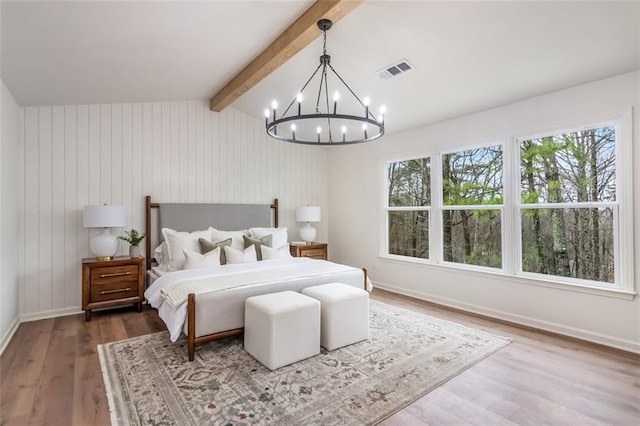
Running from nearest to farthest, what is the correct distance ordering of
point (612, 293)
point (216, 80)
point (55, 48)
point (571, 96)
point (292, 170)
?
point (55, 48)
point (612, 293)
point (571, 96)
point (216, 80)
point (292, 170)

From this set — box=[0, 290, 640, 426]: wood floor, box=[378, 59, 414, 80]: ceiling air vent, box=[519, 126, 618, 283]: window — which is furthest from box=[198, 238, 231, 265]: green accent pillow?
box=[519, 126, 618, 283]: window

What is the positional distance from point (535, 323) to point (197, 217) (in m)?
4.53

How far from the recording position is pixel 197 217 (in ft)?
16.0

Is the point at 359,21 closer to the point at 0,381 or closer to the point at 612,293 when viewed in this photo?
the point at 612,293

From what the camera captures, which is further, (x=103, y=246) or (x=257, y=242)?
(x=257, y=242)

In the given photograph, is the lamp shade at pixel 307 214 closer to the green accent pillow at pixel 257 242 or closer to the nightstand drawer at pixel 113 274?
the green accent pillow at pixel 257 242

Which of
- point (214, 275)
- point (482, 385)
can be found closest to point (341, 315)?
point (482, 385)

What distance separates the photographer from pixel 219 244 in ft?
13.8

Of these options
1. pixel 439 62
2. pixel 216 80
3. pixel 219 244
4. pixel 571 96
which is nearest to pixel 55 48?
pixel 216 80

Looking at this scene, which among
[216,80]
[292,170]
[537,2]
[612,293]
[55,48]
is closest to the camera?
[537,2]

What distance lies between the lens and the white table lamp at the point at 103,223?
384 centimetres

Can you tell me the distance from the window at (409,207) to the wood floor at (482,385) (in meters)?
1.81

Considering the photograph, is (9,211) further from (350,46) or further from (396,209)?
(396,209)

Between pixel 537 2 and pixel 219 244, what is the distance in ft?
12.9
